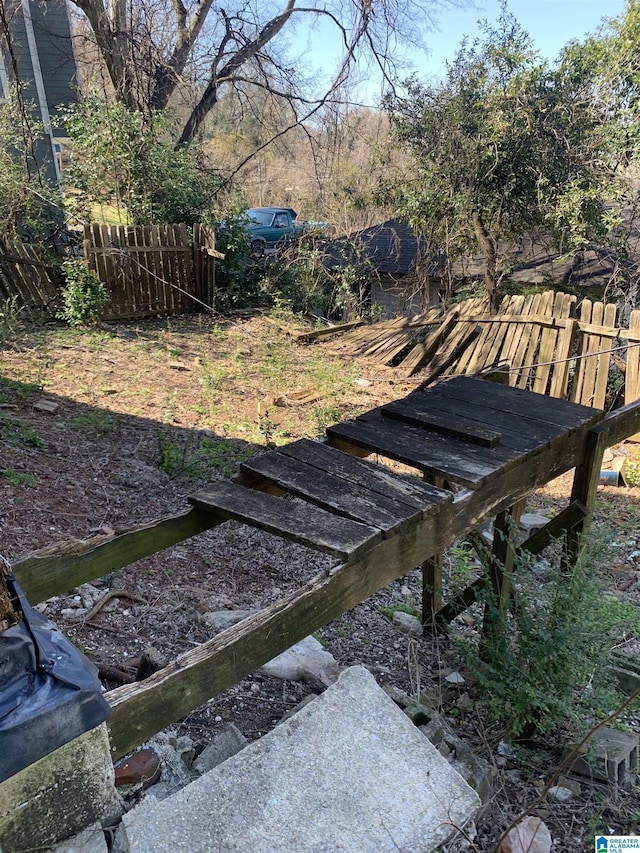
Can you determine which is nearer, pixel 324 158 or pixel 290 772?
pixel 290 772

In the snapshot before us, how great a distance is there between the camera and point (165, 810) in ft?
6.21

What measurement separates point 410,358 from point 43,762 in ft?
30.0

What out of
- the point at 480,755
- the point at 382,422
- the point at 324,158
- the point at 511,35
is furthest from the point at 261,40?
the point at 480,755

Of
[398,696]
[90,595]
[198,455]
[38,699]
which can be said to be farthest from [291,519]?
[198,455]

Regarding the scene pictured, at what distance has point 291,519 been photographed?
216cm

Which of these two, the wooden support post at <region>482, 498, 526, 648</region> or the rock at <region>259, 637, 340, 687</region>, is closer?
the wooden support post at <region>482, 498, 526, 648</region>

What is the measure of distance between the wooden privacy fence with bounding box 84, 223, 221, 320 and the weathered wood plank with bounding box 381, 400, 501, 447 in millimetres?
7929

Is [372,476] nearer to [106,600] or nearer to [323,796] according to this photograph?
[323,796]

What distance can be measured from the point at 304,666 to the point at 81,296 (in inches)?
331

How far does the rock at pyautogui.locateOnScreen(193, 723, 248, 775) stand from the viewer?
2.33 metres

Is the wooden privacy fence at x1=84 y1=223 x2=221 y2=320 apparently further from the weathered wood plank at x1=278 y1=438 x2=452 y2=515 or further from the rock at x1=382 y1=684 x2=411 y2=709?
the rock at x1=382 y1=684 x2=411 y2=709

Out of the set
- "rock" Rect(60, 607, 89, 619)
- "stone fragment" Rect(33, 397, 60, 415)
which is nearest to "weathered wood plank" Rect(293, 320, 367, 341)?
"stone fragment" Rect(33, 397, 60, 415)

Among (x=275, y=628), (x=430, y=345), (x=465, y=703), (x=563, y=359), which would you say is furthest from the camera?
(x=430, y=345)

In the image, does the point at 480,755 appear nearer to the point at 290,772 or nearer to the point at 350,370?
the point at 290,772
